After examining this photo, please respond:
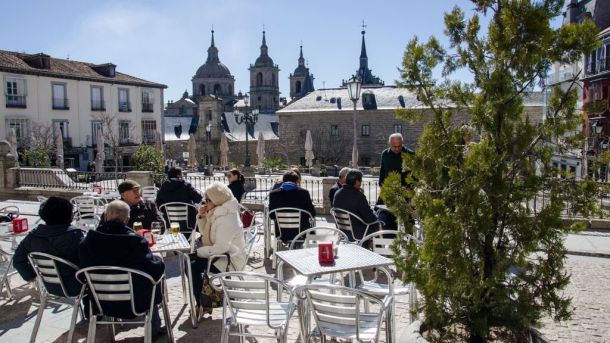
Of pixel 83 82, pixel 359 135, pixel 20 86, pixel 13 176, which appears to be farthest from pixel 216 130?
pixel 13 176

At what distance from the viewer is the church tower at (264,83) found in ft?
304

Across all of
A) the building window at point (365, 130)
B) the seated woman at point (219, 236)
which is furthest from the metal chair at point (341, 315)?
the building window at point (365, 130)

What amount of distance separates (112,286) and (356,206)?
3.69 m

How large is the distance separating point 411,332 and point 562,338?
86.1 inches

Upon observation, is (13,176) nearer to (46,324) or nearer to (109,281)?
(46,324)

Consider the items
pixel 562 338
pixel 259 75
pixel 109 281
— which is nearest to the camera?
pixel 109 281

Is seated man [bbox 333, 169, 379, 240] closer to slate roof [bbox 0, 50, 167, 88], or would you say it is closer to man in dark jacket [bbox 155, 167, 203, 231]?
man in dark jacket [bbox 155, 167, 203, 231]

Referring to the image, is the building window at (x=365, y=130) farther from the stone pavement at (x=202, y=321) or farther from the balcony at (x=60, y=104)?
the stone pavement at (x=202, y=321)

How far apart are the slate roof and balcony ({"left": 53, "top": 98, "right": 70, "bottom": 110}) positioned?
157 cm

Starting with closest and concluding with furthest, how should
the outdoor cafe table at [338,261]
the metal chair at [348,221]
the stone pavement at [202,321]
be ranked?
the outdoor cafe table at [338,261], the stone pavement at [202,321], the metal chair at [348,221]

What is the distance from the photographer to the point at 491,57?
142 inches

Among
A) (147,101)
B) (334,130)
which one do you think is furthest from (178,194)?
(334,130)

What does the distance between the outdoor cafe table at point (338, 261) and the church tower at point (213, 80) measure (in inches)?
3643

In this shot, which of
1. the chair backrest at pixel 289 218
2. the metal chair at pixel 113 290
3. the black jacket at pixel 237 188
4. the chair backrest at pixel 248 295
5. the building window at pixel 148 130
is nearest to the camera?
the chair backrest at pixel 248 295
